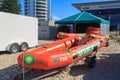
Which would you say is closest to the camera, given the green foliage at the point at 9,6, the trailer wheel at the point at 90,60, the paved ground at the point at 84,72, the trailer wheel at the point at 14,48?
the paved ground at the point at 84,72

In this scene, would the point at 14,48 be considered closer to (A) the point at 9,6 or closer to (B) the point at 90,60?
(B) the point at 90,60

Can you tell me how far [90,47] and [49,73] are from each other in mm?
2133

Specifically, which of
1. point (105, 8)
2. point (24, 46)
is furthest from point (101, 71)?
point (105, 8)

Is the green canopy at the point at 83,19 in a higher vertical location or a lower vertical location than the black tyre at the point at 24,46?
higher

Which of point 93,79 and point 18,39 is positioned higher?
point 18,39

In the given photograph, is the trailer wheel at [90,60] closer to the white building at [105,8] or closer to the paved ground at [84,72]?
the paved ground at [84,72]

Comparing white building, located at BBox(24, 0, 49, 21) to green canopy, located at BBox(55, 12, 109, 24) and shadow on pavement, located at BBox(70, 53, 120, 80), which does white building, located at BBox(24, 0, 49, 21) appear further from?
shadow on pavement, located at BBox(70, 53, 120, 80)

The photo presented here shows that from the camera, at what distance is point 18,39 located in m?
11.9

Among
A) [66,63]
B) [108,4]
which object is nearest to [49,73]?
[66,63]

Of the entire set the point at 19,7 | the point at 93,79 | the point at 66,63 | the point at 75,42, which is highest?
the point at 19,7

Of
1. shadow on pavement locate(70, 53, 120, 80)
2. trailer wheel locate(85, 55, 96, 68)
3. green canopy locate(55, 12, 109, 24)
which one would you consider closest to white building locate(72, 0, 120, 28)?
green canopy locate(55, 12, 109, 24)

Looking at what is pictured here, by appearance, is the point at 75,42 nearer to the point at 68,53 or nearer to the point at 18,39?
the point at 68,53

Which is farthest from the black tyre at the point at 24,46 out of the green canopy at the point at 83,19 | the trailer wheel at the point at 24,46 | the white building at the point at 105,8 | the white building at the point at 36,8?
the white building at the point at 36,8

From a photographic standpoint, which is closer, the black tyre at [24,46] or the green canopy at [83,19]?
the black tyre at [24,46]
